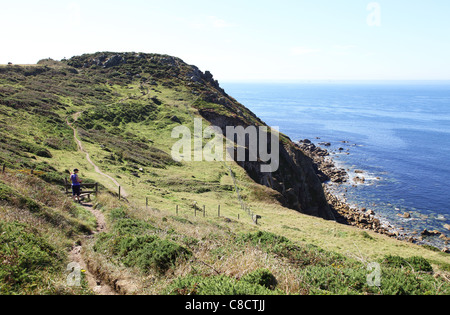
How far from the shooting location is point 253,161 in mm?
57125

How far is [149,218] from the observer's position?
59.5 ft

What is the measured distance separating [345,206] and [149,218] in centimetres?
5413

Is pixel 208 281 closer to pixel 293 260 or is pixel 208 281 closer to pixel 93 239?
pixel 293 260

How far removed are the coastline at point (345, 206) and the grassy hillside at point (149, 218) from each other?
1997 centimetres

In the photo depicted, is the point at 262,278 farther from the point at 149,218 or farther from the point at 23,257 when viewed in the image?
the point at 149,218

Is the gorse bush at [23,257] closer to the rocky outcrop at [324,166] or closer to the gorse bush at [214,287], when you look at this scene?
the gorse bush at [214,287]

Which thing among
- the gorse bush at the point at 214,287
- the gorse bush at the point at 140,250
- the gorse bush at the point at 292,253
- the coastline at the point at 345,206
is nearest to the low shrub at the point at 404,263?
the gorse bush at the point at 292,253

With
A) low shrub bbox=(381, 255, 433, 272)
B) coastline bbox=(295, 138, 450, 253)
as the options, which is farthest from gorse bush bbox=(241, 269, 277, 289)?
coastline bbox=(295, 138, 450, 253)

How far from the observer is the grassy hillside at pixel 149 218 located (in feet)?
26.6

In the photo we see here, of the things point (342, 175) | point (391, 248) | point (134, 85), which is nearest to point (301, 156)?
point (342, 175)

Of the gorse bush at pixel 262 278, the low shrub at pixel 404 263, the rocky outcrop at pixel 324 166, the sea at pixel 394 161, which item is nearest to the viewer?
the gorse bush at pixel 262 278

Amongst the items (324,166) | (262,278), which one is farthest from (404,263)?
(324,166)

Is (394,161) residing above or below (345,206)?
above

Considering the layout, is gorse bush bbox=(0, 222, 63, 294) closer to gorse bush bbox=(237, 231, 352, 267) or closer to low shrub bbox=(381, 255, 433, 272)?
gorse bush bbox=(237, 231, 352, 267)
